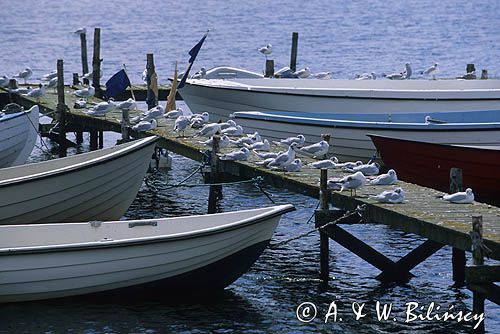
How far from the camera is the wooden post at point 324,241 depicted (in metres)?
21.9

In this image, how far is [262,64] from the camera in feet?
229

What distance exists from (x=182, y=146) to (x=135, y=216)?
Result: 5.93ft

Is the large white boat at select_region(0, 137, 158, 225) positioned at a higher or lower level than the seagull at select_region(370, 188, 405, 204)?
lower

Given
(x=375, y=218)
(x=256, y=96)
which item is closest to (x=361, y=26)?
(x=256, y=96)

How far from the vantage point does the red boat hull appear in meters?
27.6

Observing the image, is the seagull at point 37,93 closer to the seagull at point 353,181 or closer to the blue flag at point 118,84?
the blue flag at point 118,84

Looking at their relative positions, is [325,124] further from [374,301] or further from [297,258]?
[374,301]

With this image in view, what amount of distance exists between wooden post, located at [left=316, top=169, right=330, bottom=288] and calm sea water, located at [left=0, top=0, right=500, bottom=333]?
0.22 m

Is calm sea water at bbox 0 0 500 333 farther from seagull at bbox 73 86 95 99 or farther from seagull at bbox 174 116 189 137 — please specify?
seagull at bbox 73 86 95 99

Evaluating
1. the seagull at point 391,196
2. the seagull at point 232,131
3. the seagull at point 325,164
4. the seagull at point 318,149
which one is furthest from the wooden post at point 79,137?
the seagull at point 391,196

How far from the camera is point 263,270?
924 inches

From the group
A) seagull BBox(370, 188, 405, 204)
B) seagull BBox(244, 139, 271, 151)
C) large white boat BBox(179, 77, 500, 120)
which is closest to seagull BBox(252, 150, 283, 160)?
seagull BBox(244, 139, 271, 151)

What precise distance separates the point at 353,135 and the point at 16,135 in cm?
771

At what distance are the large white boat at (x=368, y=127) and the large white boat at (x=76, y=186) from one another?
6.94 metres
